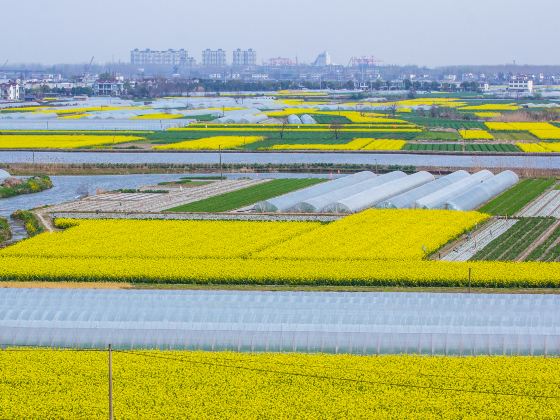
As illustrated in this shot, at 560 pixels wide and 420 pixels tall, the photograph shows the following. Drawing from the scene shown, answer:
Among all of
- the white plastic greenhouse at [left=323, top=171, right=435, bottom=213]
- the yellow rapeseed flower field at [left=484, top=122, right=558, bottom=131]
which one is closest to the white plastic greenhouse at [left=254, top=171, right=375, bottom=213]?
the white plastic greenhouse at [left=323, top=171, right=435, bottom=213]

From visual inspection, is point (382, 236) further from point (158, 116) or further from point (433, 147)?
point (158, 116)

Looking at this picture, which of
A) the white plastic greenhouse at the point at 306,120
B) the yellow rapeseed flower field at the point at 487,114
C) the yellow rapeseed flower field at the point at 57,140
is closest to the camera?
the yellow rapeseed flower field at the point at 57,140

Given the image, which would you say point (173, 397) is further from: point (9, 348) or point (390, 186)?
point (390, 186)

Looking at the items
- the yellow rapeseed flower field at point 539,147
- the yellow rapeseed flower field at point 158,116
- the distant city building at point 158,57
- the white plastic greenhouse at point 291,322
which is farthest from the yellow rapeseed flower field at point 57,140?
the distant city building at point 158,57

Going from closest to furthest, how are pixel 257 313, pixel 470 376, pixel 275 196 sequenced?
pixel 470 376 → pixel 257 313 → pixel 275 196

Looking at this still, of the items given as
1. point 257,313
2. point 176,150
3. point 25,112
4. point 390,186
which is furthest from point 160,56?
point 257,313

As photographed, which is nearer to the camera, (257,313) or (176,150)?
(257,313)

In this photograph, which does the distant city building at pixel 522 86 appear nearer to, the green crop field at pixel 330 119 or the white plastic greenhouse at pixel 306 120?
the green crop field at pixel 330 119
